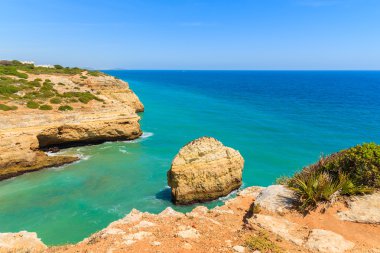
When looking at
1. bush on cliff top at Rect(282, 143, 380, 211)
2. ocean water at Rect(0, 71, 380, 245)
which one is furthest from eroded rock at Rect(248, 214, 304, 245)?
ocean water at Rect(0, 71, 380, 245)

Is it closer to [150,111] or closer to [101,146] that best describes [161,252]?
[101,146]

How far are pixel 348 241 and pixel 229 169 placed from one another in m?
13.3

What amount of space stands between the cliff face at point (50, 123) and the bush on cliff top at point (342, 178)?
23.7 metres

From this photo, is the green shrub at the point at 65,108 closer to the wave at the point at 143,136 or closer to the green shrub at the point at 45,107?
the green shrub at the point at 45,107

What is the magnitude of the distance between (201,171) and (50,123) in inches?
732

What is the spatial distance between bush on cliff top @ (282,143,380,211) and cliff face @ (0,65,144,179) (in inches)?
933

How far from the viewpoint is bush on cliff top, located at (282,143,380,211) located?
30.1 ft

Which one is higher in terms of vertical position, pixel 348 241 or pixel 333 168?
pixel 333 168

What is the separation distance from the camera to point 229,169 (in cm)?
2080

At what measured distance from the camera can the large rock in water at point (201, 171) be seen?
1966cm

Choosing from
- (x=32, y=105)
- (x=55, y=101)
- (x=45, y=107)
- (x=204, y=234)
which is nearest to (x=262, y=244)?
(x=204, y=234)

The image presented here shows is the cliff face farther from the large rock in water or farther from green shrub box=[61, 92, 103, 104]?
the large rock in water

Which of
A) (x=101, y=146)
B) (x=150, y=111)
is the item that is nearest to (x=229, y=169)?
(x=101, y=146)

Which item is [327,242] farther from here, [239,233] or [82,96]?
[82,96]
